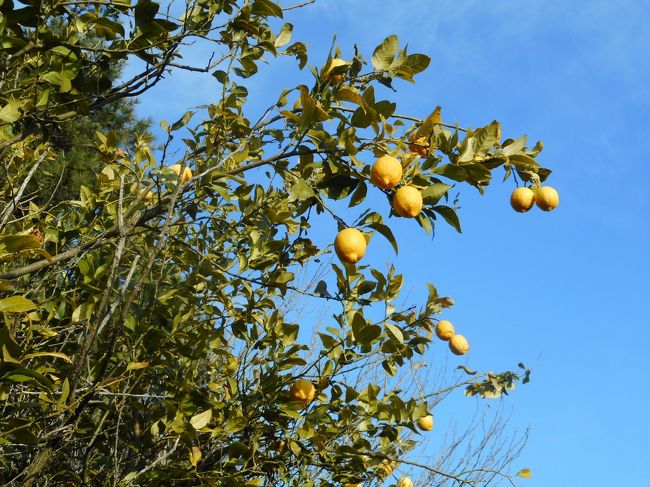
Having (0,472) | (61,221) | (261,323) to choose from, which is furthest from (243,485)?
(61,221)

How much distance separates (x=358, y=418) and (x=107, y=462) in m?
0.92

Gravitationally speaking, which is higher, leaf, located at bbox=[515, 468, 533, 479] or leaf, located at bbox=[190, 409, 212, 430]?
leaf, located at bbox=[515, 468, 533, 479]

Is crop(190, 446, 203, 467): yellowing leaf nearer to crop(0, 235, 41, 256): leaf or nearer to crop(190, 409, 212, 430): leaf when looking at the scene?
crop(190, 409, 212, 430): leaf

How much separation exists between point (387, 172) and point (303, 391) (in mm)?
991

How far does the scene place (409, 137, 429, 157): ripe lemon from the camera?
197cm

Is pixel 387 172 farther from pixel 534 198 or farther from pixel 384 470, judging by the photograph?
pixel 384 470

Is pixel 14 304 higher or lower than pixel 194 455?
lower

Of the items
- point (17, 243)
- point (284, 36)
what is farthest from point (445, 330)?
point (17, 243)

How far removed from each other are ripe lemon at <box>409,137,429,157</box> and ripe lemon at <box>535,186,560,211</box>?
555 millimetres

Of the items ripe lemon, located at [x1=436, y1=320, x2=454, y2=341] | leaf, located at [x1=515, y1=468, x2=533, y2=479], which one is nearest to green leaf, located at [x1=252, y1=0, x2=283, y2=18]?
ripe lemon, located at [x1=436, y1=320, x2=454, y2=341]

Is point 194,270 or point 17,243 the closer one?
point 17,243

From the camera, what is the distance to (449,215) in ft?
6.13

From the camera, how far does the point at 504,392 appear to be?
411 centimetres

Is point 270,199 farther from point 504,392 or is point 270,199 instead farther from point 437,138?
point 504,392
